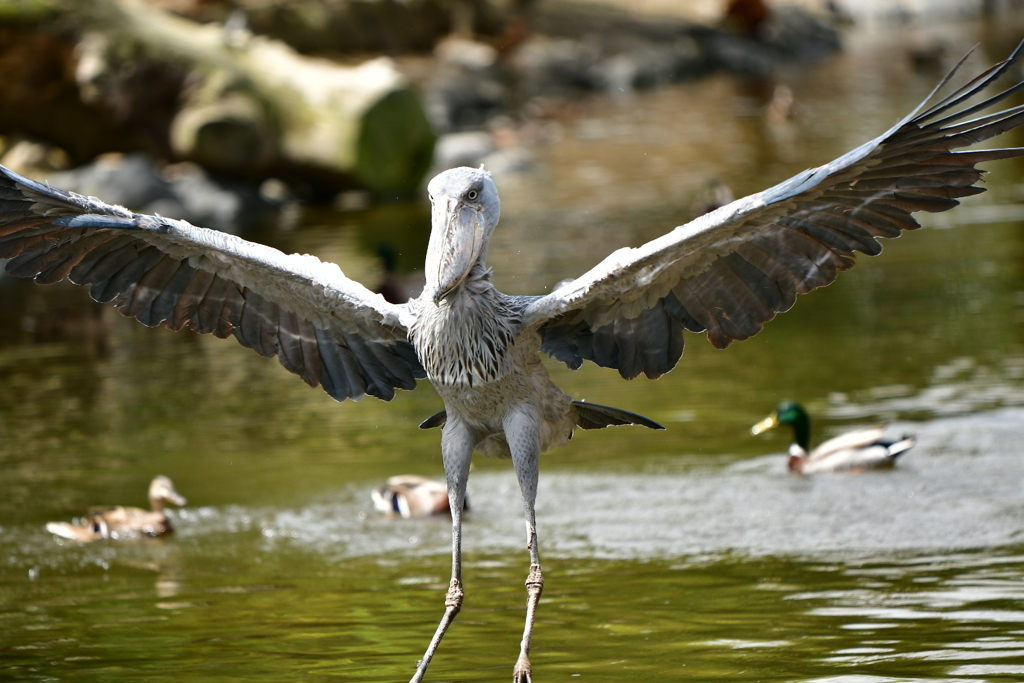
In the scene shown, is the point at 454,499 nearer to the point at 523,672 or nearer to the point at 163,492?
the point at 523,672

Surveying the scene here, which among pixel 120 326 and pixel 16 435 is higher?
pixel 120 326

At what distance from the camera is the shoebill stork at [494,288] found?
518 cm

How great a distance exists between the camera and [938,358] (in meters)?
10.9

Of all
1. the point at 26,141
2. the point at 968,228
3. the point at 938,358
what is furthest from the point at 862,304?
the point at 26,141

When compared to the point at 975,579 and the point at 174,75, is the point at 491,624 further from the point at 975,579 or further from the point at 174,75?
the point at 174,75

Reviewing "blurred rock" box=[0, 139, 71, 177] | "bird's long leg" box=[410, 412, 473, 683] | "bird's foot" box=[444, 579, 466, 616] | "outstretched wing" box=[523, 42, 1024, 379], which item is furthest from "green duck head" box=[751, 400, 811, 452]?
"blurred rock" box=[0, 139, 71, 177]

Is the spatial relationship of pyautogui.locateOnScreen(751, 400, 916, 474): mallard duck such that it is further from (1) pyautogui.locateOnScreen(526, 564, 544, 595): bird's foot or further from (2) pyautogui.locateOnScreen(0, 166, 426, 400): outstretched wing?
(1) pyautogui.locateOnScreen(526, 564, 544, 595): bird's foot

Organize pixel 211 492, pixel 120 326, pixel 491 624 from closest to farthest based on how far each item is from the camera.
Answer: pixel 491 624 → pixel 211 492 → pixel 120 326

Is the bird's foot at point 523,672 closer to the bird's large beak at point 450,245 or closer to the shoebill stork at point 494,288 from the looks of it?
the shoebill stork at point 494,288

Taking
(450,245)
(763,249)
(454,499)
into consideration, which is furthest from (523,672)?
(763,249)

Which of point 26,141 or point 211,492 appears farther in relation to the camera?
point 26,141

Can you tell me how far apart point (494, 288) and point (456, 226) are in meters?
0.38

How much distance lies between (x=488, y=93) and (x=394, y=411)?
73.8 ft

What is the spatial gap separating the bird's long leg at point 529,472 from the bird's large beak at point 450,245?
701 millimetres
